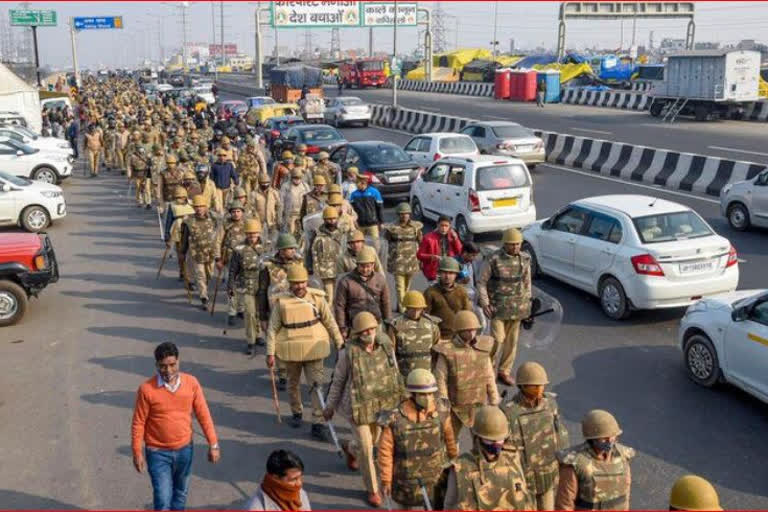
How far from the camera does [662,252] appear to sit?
10.1 m

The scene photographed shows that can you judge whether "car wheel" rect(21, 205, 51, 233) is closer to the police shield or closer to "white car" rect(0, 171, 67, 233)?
"white car" rect(0, 171, 67, 233)

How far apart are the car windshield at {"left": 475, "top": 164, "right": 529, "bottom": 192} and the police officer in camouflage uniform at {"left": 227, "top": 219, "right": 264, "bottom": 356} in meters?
5.75

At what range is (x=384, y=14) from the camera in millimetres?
63031

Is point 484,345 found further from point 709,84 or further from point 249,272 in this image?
point 709,84

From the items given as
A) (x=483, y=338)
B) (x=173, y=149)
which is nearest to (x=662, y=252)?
(x=483, y=338)

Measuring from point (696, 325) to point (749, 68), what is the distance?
91.2 feet

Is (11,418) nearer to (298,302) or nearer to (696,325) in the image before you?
(298,302)

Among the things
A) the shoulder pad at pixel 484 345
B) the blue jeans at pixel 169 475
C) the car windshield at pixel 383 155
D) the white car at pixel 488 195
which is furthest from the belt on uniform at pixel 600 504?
the car windshield at pixel 383 155

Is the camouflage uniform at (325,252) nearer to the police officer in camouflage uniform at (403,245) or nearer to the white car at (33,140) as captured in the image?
the police officer in camouflage uniform at (403,245)

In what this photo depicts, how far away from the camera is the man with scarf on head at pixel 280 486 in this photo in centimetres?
442

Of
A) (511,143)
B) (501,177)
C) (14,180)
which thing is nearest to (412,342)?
(501,177)

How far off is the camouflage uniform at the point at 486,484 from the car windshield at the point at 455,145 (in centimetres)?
1641

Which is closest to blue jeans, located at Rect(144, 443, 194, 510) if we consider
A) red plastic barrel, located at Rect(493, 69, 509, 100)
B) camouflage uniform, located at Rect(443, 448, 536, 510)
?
camouflage uniform, located at Rect(443, 448, 536, 510)

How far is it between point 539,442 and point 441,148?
52.2 feet
